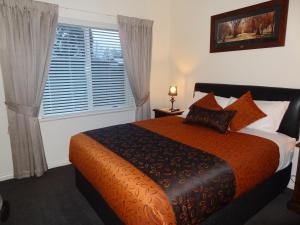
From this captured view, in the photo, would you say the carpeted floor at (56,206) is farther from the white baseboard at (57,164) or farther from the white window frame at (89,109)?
the white window frame at (89,109)

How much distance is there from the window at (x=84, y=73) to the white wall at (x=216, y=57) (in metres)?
1.14

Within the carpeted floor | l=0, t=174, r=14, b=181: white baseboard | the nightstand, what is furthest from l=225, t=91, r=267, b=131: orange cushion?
l=0, t=174, r=14, b=181: white baseboard

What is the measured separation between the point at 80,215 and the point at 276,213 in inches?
81.6

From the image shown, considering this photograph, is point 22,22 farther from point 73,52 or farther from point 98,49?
point 98,49

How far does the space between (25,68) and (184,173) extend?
7.96ft

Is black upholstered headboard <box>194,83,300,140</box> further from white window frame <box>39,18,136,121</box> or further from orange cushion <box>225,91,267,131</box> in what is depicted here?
white window frame <box>39,18,136,121</box>

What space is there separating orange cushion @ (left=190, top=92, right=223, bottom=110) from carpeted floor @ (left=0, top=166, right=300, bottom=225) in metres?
1.32

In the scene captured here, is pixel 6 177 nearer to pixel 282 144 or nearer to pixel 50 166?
pixel 50 166

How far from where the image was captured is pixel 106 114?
147 inches

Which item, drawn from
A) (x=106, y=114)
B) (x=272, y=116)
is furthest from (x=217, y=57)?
(x=106, y=114)

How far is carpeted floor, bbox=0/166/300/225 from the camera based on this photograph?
2.14 metres

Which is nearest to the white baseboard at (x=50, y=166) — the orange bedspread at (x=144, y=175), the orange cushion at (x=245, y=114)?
the orange bedspread at (x=144, y=175)

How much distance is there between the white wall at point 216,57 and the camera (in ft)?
8.34

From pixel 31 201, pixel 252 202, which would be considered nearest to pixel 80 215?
pixel 31 201
